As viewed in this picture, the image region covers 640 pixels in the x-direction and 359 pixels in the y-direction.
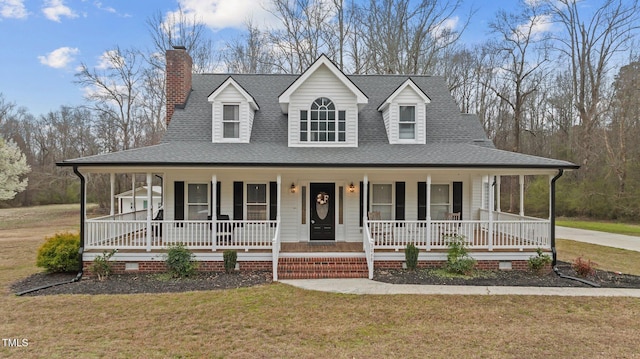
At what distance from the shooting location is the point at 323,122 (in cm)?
1252

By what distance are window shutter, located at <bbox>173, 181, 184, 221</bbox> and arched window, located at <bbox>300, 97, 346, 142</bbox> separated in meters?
4.44

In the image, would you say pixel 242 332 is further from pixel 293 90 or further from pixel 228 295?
pixel 293 90

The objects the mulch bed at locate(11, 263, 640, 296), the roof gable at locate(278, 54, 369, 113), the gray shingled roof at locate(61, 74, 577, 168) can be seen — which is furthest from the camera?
the roof gable at locate(278, 54, 369, 113)

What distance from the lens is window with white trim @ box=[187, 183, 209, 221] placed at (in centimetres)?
1187

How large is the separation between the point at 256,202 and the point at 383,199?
4.46 metres

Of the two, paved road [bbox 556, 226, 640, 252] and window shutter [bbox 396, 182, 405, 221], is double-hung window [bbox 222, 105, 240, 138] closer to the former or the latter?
window shutter [bbox 396, 182, 405, 221]

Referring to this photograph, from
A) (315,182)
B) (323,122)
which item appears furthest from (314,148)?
(315,182)

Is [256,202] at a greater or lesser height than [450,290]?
greater

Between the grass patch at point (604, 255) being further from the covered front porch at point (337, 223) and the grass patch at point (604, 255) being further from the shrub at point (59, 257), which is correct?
the shrub at point (59, 257)

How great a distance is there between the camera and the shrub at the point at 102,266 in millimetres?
9711

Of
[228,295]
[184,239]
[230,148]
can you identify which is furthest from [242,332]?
[230,148]

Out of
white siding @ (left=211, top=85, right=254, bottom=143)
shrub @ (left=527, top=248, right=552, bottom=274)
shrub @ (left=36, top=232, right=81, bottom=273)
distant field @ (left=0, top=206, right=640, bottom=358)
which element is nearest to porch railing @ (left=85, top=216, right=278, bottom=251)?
shrub @ (left=36, top=232, right=81, bottom=273)

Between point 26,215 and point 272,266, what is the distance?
36267mm

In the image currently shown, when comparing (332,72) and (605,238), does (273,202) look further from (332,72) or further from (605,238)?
(605,238)
